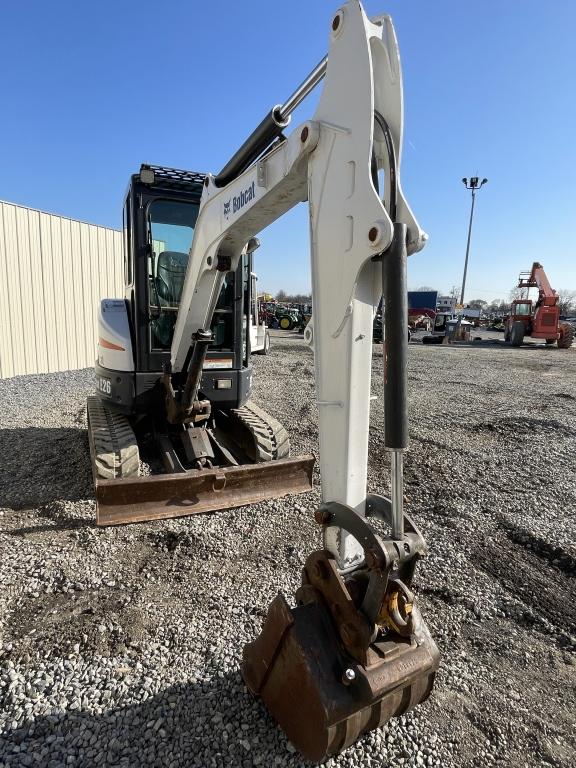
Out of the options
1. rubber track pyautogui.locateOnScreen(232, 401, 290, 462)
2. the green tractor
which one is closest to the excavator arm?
rubber track pyautogui.locateOnScreen(232, 401, 290, 462)

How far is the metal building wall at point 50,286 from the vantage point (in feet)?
33.4

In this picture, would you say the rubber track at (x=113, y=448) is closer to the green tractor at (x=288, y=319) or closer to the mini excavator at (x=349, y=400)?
the mini excavator at (x=349, y=400)

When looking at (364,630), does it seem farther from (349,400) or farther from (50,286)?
(50,286)

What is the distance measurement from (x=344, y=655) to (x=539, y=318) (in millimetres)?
25985

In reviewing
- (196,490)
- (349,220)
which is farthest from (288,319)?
(349,220)

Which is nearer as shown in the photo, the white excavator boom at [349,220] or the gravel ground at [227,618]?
the white excavator boom at [349,220]

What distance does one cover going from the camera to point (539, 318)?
23.7m

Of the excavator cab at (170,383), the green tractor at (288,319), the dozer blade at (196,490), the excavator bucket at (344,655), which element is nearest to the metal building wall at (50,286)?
the excavator cab at (170,383)

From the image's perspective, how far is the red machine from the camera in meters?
23.3

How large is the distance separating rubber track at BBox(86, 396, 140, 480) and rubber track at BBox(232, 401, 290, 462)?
116 centimetres

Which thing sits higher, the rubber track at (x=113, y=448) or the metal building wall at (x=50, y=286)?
the metal building wall at (x=50, y=286)

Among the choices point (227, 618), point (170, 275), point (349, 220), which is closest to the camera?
point (349, 220)

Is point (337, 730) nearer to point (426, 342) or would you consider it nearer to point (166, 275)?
point (166, 275)

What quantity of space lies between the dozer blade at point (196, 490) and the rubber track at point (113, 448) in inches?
5.7
